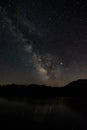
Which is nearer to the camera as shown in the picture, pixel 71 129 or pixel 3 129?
pixel 3 129

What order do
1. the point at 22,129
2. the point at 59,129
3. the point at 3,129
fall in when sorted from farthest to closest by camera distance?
the point at 59,129, the point at 22,129, the point at 3,129

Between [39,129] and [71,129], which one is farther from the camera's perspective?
[71,129]

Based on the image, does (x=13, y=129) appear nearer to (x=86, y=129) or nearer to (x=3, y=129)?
(x=3, y=129)

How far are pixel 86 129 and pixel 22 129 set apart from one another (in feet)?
34.7

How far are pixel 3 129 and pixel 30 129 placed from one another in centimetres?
433

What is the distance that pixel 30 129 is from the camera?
30.5 meters

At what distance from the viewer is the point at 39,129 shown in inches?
1230

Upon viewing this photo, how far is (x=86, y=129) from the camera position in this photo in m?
33.9

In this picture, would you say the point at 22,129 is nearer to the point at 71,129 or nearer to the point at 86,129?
the point at 71,129

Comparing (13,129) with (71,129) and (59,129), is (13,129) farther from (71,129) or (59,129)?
(71,129)

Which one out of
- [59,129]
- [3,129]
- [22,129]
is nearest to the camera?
[3,129]

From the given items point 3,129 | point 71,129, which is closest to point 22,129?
point 3,129

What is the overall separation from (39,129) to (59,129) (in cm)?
324

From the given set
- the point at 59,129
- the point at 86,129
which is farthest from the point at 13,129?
the point at 86,129
